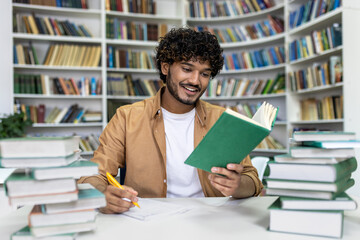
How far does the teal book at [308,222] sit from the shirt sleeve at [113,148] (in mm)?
743

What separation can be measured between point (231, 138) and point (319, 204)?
27 cm

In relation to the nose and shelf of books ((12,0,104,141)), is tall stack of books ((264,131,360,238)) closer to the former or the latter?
the nose

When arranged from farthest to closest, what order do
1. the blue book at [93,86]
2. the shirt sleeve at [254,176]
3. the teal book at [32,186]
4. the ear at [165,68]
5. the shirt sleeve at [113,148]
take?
the blue book at [93,86] < the ear at [165,68] < the shirt sleeve at [113,148] < the shirt sleeve at [254,176] < the teal book at [32,186]

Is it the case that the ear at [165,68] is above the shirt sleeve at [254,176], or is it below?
above

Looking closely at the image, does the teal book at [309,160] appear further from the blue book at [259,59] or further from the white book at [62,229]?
the blue book at [259,59]

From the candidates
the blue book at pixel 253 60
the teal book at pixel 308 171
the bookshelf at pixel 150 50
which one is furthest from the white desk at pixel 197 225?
the blue book at pixel 253 60

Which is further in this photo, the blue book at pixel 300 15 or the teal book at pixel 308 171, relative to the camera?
the blue book at pixel 300 15

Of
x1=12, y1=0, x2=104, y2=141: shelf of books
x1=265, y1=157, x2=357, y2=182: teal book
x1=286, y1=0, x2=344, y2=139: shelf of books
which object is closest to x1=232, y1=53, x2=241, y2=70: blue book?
x1=286, y1=0, x2=344, y2=139: shelf of books

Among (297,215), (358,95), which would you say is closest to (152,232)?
(297,215)

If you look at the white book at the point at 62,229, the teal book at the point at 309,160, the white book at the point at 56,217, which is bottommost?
the white book at the point at 62,229

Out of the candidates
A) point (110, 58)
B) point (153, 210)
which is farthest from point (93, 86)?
point (153, 210)

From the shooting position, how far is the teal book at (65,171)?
2.21ft

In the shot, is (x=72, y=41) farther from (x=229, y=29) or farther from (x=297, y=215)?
(x=297, y=215)

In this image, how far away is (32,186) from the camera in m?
0.68
